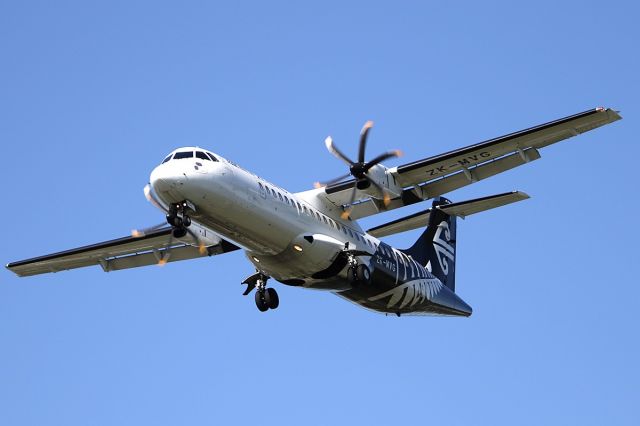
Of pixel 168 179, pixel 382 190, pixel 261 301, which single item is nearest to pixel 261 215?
pixel 168 179

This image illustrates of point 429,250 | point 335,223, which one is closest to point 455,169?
point 335,223

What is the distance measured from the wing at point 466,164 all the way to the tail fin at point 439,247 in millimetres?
2948

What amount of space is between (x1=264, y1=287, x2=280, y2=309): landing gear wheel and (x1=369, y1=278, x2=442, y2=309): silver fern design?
7.25ft

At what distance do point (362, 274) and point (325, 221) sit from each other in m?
1.47

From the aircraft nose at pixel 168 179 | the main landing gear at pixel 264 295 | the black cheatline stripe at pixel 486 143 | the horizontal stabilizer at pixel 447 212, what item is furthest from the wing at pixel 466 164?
the aircraft nose at pixel 168 179

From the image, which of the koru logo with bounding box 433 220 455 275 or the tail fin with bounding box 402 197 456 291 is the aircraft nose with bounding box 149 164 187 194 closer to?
the tail fin with bounding box 402 197 456 291

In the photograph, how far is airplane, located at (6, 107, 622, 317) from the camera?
68.2ft

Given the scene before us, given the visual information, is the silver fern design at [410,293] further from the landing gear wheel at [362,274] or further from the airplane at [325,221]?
the landing gear wheel at [362,274]

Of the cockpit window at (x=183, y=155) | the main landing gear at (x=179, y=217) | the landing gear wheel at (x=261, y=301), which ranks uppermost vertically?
the cockpit window at (x=183, y=155)

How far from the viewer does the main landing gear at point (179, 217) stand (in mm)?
20391

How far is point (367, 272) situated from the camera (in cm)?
2348

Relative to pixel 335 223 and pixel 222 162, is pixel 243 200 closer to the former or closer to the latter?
pixel 222 162

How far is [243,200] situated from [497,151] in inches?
227

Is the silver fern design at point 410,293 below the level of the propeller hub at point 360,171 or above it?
below
